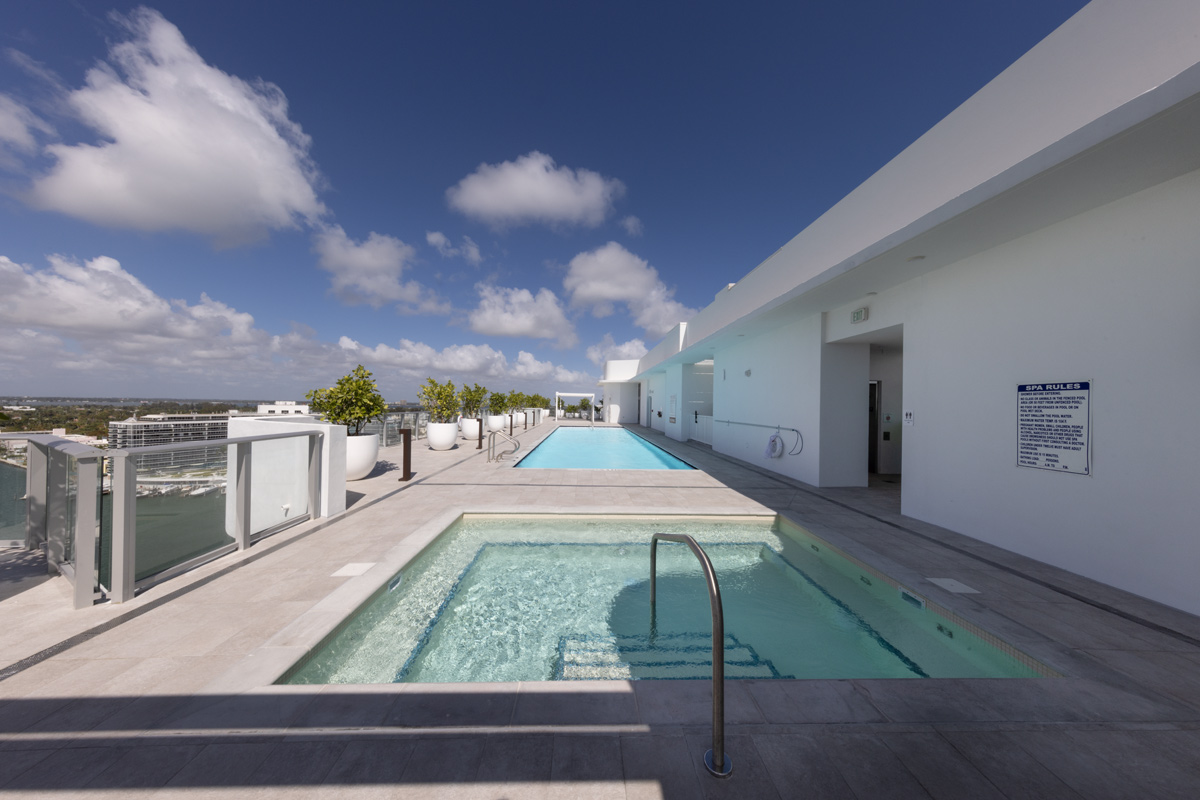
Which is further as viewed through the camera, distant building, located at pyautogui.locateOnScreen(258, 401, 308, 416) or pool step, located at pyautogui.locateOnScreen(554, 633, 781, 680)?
distant building, located at pyautogui.locateOnScreen(258, 401, 308, 416)

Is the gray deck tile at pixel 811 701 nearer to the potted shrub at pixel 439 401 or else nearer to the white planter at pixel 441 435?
the white planter at pixel 441 435

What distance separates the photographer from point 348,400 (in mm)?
7016

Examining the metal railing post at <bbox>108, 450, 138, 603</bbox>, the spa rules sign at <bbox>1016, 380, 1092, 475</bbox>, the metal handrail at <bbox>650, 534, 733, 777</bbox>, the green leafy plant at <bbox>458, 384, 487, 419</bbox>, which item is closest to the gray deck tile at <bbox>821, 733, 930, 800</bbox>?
the metal handrail at <bbox>650, 534, 733, 777</bbox>

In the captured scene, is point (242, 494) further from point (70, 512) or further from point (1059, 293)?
point (1059, 293)

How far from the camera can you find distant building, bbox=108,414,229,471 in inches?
115

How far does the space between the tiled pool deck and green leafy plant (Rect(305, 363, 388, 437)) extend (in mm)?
4353

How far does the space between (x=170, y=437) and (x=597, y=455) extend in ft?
31.7

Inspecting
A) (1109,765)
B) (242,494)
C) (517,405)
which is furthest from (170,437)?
(517,405)

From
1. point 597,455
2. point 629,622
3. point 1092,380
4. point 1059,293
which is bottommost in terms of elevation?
point 629,622

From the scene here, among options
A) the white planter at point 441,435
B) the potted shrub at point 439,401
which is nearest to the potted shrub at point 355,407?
the white planter at point 441,435

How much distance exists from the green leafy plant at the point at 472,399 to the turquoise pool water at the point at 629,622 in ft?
44.7

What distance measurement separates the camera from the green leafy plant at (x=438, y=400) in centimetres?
1334

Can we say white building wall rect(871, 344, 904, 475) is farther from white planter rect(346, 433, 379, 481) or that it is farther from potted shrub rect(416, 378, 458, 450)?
potted shrub rect(416, 378, 458, 450)

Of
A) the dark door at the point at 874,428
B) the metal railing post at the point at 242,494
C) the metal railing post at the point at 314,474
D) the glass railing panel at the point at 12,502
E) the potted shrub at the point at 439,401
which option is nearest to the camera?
the glass railing panel at the point at 12,502
